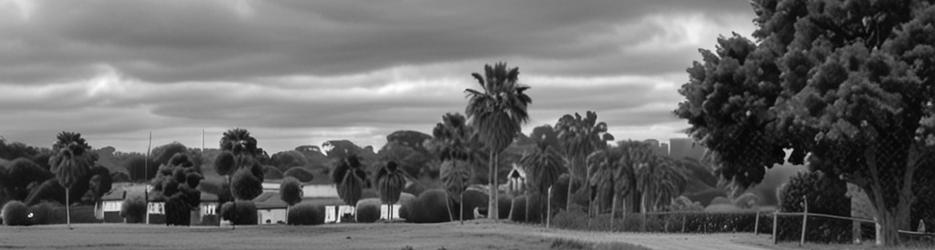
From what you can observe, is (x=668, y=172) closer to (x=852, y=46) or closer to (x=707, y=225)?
(x=707, y=225)

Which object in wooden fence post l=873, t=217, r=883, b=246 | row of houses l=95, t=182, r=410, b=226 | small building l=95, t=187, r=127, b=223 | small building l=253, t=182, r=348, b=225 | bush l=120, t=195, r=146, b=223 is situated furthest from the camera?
small building l=95, t=187, r=127, b=223

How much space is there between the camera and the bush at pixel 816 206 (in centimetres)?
5731

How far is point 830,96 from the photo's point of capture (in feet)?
166

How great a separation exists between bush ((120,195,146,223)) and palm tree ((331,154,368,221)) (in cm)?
2657

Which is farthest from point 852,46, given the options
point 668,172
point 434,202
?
point 434,202

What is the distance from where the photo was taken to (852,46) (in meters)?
51.2

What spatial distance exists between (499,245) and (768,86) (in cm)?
1487

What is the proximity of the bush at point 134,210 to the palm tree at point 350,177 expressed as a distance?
26.6 metres

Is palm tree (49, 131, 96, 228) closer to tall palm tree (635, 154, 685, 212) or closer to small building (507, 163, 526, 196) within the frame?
small building (507, 163, 526, 196)

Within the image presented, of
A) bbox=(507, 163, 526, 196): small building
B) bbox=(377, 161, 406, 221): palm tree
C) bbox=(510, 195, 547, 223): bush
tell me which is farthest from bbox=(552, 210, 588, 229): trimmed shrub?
bbox=(377, 161, 406, 221): palm tree

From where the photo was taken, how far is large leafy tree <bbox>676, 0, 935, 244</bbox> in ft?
165

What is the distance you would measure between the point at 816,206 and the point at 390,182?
7193cm

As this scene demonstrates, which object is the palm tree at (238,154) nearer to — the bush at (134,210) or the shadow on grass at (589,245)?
the bush at (134,210)

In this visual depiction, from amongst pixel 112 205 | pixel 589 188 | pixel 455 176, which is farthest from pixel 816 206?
pixel 112 205
